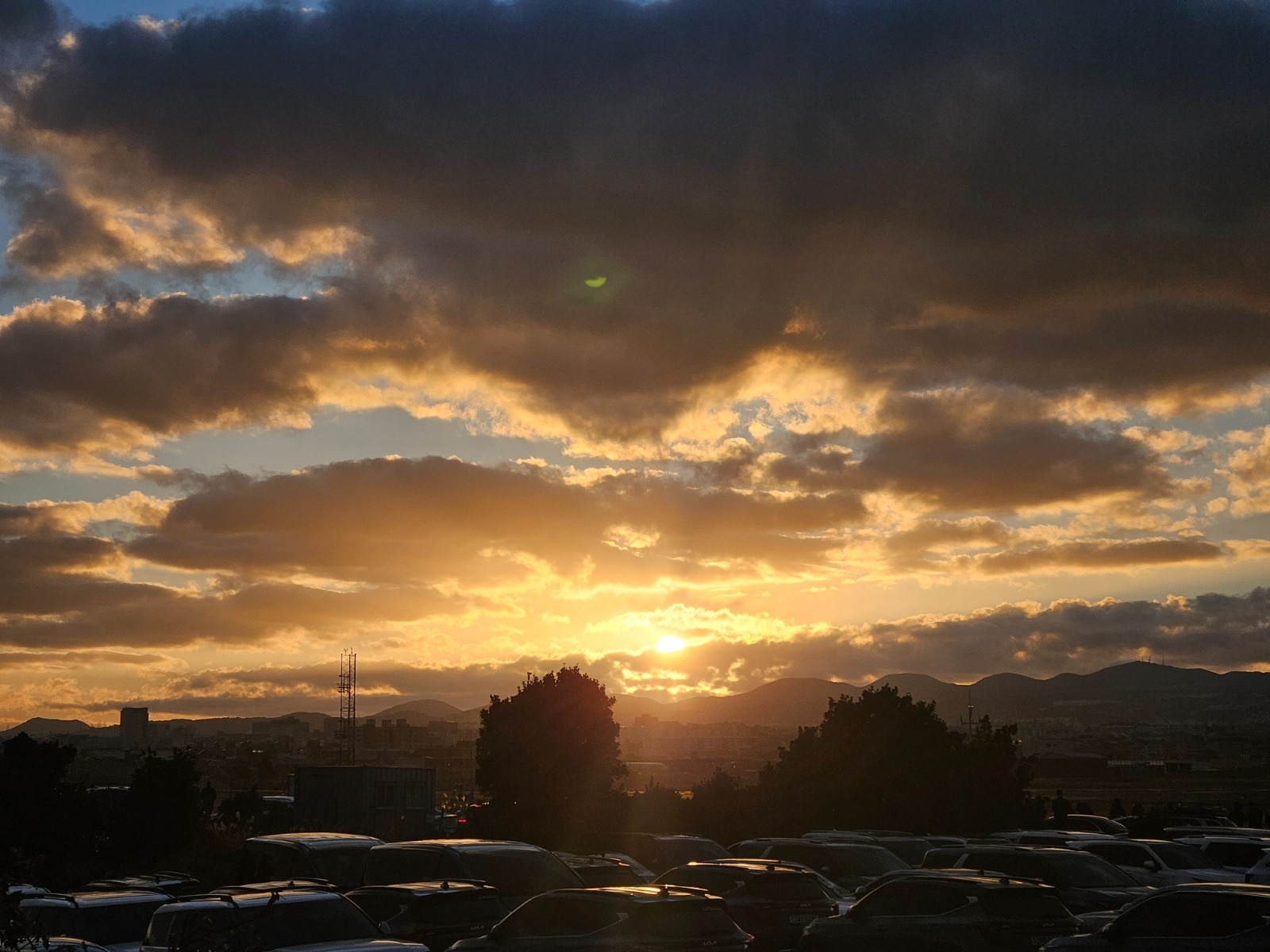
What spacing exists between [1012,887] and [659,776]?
9339cm

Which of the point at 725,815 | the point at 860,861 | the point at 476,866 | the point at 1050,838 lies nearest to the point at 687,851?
the point at 860,861

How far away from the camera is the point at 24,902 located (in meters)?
16.2

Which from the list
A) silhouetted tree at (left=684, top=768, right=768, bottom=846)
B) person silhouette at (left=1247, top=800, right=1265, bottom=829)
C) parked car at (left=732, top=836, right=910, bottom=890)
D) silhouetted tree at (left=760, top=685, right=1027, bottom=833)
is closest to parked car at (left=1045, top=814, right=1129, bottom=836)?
silhouetted tree at (left=760, top=685, right=1027, bottom=833)

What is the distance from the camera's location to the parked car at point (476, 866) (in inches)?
784

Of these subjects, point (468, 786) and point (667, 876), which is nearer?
point (667, 876)

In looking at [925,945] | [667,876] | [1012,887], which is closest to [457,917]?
[667,876]

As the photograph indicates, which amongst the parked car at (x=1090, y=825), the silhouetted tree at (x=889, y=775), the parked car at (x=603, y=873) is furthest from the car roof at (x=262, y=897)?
the silhouetted tree at (x=889, y=775)

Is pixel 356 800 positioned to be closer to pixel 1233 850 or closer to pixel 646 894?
pixel 1233 850

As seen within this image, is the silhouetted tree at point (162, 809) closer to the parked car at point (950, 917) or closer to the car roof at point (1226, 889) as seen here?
the parked car at point (950, 917)

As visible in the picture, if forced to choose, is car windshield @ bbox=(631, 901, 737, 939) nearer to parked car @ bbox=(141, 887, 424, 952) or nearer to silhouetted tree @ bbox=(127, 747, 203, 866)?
parked car @ bbox=(141, 887, 424, 952)

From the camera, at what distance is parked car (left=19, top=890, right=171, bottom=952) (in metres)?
16.1

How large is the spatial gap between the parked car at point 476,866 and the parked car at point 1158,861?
11178 millimetres

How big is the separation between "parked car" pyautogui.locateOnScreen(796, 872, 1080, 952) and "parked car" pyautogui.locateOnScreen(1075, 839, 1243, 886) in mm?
8303

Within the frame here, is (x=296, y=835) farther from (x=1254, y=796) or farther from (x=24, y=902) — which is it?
(x=1254, y=796)
